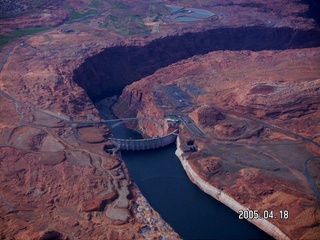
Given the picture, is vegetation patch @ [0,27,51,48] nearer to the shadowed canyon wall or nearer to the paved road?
the shadowed canyon wall

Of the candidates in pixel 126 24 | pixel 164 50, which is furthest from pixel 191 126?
pixel 126 24

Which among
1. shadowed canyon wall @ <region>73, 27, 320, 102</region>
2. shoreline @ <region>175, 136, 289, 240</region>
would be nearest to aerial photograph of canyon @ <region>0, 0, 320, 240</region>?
shoreline @ <region>175, 136, 289, 240</region>

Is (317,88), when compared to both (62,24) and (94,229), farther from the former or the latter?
(62,24)

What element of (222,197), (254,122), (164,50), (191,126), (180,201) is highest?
(164,50)

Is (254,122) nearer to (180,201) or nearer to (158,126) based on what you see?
(158,126)

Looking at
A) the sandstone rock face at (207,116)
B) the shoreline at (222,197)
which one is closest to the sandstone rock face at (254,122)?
the sandstone rock face at (207,116)

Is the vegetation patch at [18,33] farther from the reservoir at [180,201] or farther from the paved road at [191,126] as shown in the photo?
the paved road at [191,126]
